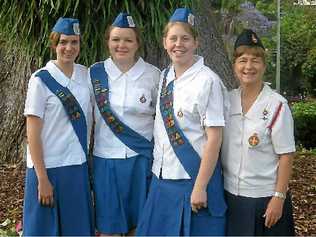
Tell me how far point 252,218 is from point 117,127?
87 centimetres

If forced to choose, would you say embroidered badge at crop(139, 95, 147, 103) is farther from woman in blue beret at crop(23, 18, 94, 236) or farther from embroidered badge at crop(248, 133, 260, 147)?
embroidered badge at crop(248, 133, 260, 147)

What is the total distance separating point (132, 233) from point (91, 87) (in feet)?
2.78

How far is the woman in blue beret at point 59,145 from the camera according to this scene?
3.33 m

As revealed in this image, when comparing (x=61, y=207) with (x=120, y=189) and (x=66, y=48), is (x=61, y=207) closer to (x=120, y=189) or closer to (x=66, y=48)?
(x=120, y=189)

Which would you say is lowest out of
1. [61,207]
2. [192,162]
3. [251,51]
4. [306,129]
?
[306,129]

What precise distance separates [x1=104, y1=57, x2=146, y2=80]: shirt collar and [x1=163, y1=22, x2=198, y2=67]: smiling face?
333mm

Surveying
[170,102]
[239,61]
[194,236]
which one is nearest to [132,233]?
[194,236]

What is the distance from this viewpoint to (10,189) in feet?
20.3

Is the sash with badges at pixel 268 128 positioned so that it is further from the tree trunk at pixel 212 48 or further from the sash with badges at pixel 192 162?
the tree trunk at pixel 212 48

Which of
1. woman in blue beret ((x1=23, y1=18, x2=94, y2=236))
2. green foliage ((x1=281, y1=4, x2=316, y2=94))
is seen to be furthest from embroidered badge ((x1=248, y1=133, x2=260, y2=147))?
green foliage ((x1=281, y1=4, x2=316, y2=94))

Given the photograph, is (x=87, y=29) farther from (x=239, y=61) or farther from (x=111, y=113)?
(x=239, y=61)

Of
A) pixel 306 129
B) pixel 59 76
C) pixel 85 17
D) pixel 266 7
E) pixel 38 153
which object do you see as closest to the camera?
pixel 38 153

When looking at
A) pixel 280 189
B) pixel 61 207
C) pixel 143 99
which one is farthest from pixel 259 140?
pixel 61 207

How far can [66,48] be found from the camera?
135 inches
